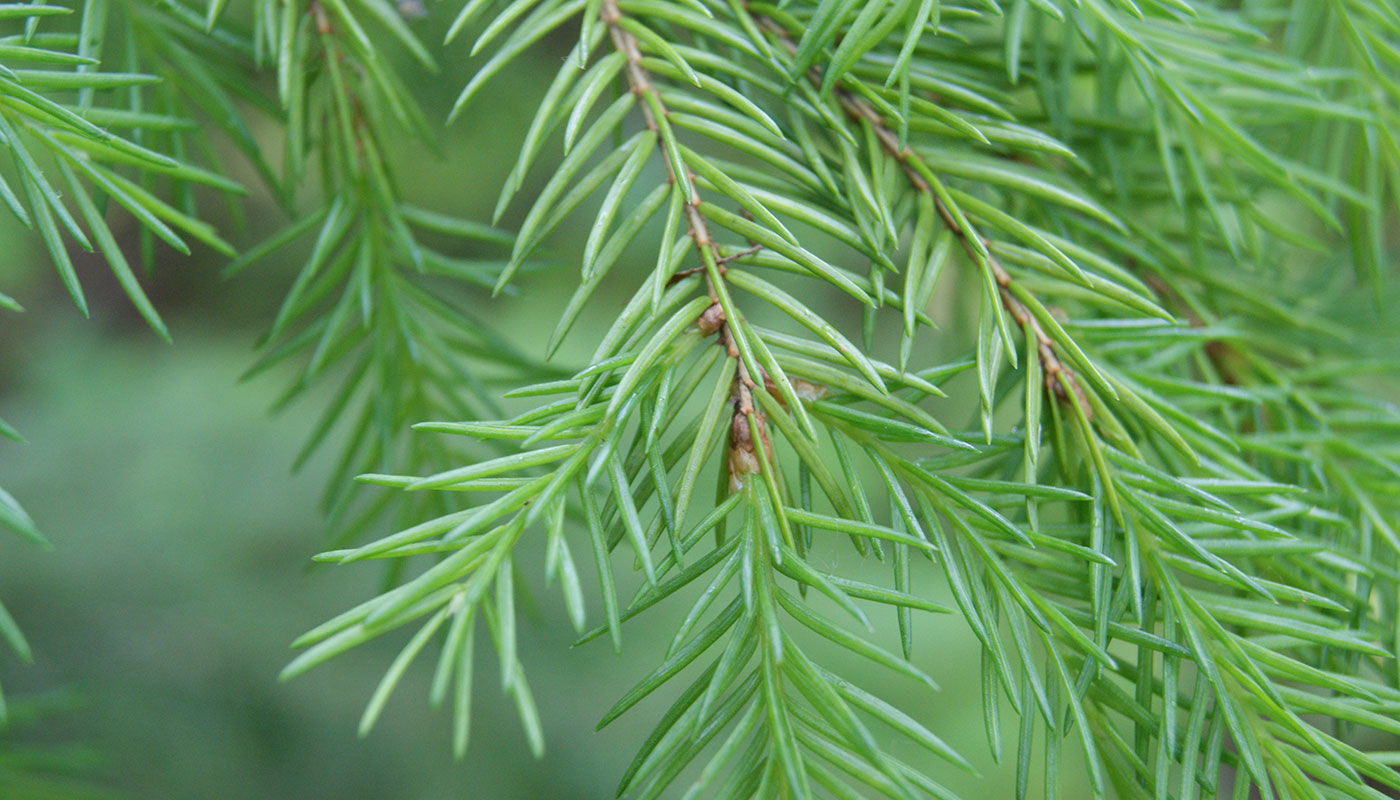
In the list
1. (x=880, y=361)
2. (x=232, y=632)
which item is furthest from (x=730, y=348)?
(x=232, y=632)

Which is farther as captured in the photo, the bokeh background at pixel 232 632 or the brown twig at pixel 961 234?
the bokeh background at pixel 232 632

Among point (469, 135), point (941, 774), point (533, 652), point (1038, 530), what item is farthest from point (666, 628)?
point (1038, 530)

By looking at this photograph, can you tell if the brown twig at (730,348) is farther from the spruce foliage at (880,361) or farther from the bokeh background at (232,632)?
the bokeh background at (232,632)

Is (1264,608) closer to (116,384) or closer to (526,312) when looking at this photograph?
(526,312)

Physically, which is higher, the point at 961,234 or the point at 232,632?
the point at 961,234

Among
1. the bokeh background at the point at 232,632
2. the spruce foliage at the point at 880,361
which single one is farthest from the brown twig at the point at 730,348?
the bokeh background at the point at 232,632

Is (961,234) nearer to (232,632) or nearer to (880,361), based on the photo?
(880,361)
